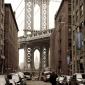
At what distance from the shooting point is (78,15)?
226 ft

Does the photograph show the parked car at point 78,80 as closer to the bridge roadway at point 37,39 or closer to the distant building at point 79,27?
the distant building at point 79,27

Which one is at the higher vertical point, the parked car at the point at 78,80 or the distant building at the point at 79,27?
the distant building at the point at 79,27

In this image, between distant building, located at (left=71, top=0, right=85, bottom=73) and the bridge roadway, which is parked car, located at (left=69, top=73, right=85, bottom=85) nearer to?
distant building, located at (left=71, top=0, right=85, bottom=73)

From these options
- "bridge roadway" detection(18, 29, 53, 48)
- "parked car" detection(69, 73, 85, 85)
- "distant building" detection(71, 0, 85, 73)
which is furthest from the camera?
"bridge roadway" detection(18, 29, 53, 48)

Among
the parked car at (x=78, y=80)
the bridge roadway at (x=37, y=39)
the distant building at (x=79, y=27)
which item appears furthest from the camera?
the bridge roadway at (x=37, y=39)

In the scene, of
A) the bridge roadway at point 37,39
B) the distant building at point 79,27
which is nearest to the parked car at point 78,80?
the distant building at point 79,27

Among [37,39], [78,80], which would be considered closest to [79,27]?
[78,80]

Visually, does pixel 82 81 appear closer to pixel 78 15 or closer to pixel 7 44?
pixel 78 15

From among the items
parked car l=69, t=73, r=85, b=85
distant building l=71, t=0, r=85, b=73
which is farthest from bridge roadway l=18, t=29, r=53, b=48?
parked car l=69, t=73, r=85, b=85

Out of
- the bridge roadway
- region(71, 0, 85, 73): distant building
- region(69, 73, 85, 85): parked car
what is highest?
the bridge roadway

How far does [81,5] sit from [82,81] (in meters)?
35.0

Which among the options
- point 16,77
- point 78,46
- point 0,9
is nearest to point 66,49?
point 0,9

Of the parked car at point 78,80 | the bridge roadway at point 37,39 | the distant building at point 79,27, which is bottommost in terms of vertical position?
the parked car at point 78,80

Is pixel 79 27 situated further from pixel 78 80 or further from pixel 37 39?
pixel 37 39
